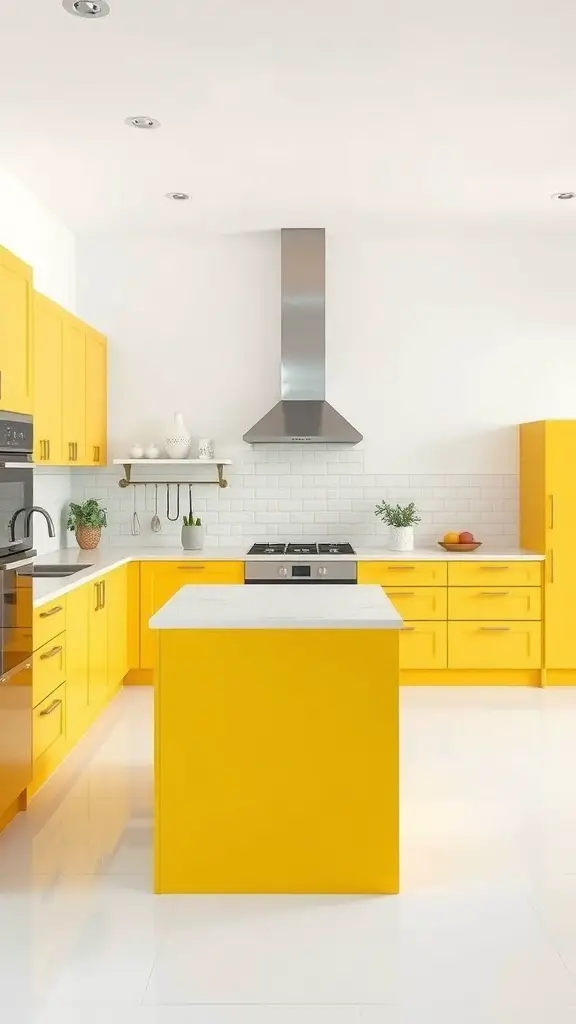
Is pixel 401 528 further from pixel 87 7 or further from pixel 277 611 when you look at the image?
pixel 87 7

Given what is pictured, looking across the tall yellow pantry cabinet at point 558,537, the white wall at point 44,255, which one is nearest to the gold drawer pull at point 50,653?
the white wall at point 44,255

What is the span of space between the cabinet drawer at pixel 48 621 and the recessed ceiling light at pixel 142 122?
2.16 metres

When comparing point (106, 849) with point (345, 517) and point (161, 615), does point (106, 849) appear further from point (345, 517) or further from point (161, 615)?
point (345, 517)

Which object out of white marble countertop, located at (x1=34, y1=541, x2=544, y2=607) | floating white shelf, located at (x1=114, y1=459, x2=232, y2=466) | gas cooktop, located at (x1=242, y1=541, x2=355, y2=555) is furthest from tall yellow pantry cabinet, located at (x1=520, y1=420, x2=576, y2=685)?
floating white shelf, located at (x1=114, y1=459, x2=232, y2=466)

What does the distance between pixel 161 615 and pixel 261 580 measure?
285 cm

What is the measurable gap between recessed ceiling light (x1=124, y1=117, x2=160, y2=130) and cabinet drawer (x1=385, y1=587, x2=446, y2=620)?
3048 millimetres

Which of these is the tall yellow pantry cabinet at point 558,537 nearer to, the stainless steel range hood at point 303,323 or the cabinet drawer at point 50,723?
the stainless steel range hood at point 303,323

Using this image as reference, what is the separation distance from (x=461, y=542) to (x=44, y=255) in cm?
313

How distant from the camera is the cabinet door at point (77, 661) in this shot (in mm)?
4629

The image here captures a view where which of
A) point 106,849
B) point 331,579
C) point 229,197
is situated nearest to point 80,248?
point 229,197

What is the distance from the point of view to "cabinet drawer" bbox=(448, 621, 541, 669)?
6.23 metres

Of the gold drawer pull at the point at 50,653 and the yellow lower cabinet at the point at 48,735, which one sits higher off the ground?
the gold drawer pull at the point at 50,653

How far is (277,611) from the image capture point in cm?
Answer: 339

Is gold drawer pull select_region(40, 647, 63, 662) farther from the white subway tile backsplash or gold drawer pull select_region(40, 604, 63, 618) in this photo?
the white subway tile backsplash
